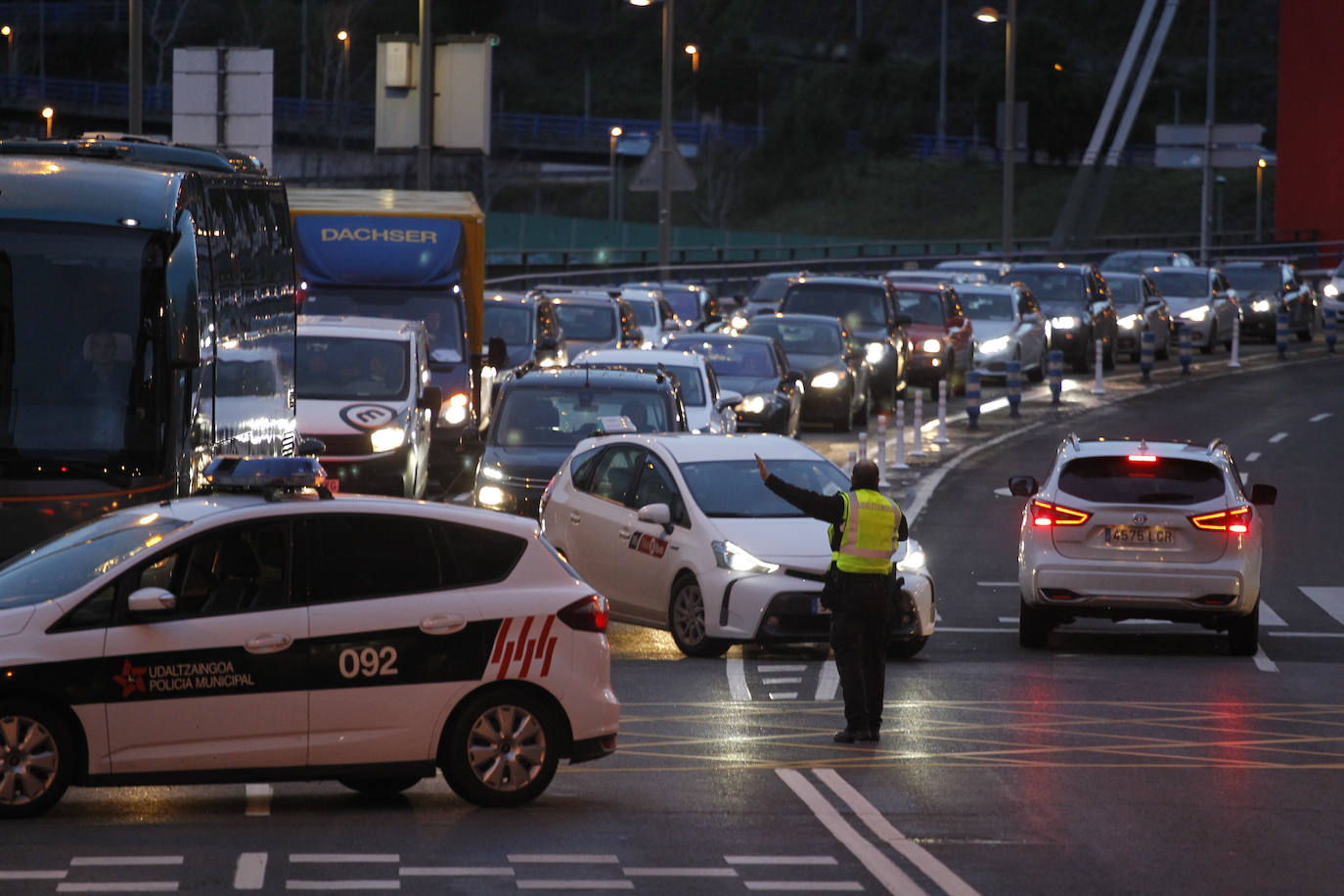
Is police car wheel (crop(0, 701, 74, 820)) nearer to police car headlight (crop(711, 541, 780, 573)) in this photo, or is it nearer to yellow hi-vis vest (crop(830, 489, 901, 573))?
yellow hi-vis vest (crop(830, 489, 901, 573))

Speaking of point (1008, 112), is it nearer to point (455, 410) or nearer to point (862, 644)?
point (455, 410)

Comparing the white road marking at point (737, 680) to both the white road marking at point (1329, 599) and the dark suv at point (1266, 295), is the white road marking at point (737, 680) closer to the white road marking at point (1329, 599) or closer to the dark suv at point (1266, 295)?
the white road marking at point (1329, 599)

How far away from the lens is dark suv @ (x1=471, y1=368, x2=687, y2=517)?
2102 cm

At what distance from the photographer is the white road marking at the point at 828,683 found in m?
14.9

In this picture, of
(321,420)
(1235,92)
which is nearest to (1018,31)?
(1235,92)

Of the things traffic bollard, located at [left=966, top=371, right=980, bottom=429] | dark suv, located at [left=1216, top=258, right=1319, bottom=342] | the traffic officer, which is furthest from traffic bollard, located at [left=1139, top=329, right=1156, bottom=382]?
the traffic officer

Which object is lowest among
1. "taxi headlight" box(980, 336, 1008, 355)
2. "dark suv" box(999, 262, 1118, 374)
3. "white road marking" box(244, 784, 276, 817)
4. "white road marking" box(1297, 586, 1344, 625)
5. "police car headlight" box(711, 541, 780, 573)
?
"white road marking" box(1297, 586, 1344, 625)

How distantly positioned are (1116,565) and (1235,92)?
113m

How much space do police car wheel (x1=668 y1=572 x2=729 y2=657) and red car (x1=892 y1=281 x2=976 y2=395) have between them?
22.3 metres

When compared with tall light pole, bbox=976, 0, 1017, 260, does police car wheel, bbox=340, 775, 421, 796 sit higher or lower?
lower

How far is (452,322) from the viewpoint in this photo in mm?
27453

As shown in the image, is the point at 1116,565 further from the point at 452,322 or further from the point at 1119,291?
the point at 1119,291

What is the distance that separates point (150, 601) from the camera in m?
9.96

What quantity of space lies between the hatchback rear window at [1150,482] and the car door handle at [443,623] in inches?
304
